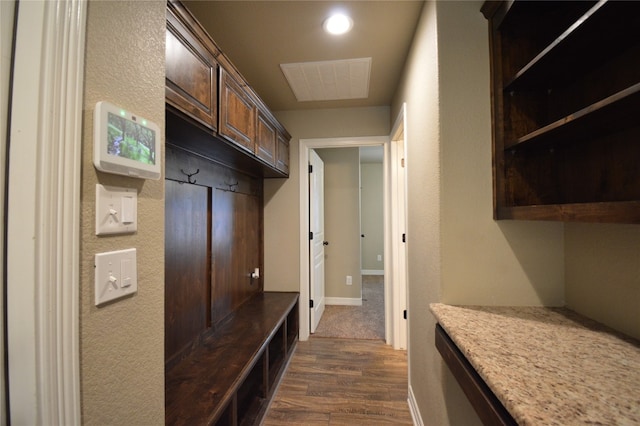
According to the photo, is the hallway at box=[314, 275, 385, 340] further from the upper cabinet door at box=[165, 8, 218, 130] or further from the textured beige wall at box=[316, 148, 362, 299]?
the upper cabinet door at box=[165, 8, 218, 130]

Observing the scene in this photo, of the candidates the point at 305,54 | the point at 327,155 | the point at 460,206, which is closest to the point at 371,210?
the point at 327,155

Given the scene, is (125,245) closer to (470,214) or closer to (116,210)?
(116,210)

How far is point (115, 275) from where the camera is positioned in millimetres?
625

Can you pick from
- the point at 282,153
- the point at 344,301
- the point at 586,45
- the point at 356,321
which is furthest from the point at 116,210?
the point at 344,301

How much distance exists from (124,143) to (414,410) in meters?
2.09

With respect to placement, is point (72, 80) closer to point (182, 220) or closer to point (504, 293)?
point (182, 220)

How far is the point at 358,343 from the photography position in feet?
8.63

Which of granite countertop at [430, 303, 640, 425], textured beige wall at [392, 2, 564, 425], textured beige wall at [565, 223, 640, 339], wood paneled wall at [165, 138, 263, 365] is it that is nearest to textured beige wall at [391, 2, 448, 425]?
textured beige wall at [392, 2, 564, 425]

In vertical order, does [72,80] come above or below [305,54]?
below

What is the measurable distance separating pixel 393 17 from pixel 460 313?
1.63m

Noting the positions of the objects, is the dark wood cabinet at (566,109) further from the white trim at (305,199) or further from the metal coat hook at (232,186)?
the metal coat hook at (232,186)

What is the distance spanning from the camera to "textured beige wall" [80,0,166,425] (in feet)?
1.88

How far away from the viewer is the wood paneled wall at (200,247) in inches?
54.6

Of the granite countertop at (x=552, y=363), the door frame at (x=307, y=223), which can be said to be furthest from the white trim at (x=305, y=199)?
the granite countertop at (x=552, y=363)
